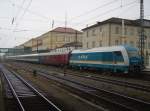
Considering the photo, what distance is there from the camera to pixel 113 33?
5812 centimetres

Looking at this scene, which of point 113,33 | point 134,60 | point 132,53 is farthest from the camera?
point 113,33

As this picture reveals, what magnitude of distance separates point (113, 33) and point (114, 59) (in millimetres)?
31875

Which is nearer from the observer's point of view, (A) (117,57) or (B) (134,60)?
(B) (134,60)

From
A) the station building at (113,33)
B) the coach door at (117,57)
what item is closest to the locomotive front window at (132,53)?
the coach door at (117,57)

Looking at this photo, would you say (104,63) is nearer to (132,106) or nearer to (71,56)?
(71,56)

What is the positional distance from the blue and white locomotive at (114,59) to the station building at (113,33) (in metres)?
23.4

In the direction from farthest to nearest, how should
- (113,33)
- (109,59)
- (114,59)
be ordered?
(113,33)
(109,59)
(114,59)

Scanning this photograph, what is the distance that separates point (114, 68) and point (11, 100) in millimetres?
15443

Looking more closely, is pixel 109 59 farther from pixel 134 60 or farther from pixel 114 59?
pixel 134 60

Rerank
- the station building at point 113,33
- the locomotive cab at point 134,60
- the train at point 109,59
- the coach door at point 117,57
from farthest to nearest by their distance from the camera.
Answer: the station building at point 113,33, the coach door at point 117,57, the train at point 109,59, the locomotive cab at point 134,60

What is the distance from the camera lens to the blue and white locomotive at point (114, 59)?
25250 millimetres

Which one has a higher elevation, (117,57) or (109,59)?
(117,57)

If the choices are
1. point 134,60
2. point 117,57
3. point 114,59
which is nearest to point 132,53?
point 134,60

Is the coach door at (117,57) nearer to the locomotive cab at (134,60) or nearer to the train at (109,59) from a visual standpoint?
the train at (109,59)
